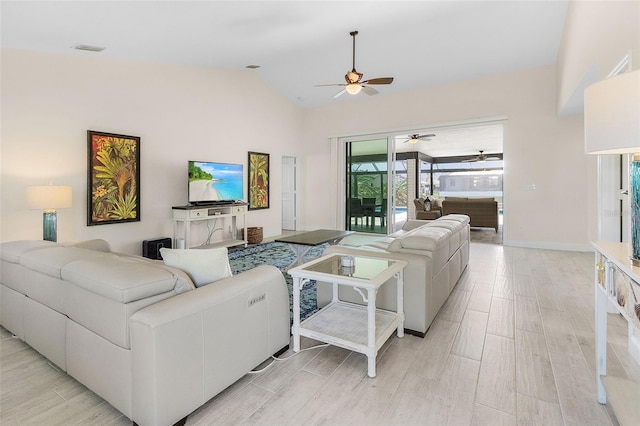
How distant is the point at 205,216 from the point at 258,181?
184 cm

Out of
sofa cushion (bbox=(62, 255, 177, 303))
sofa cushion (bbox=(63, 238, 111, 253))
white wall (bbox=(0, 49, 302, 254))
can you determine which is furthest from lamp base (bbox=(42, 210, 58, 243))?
sofa cushion (bbox=(62, 255, 177, 303))

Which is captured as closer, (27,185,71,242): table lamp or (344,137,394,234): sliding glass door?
(27,185,71,242): table lamp

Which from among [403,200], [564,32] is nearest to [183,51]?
[564,32]

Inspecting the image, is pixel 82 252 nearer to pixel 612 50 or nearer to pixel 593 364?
pixel 593 364

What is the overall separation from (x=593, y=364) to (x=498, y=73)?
18.6 feet

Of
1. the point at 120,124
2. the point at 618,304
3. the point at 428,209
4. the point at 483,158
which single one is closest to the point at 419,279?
the point at 618,304

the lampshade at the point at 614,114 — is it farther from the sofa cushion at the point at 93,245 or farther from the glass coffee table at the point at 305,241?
the sofa cushion at the point at 93,245

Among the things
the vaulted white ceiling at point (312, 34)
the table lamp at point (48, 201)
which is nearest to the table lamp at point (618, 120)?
the vaulted white ceiling at point (312, 34)

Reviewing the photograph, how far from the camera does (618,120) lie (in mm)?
1225

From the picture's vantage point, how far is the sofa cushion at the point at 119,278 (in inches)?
57.9

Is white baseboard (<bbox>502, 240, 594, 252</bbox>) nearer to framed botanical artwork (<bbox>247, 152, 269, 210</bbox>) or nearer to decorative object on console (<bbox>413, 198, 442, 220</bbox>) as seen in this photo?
decorative object on console (<bbox>413, 198, 442, 220</bbox>)

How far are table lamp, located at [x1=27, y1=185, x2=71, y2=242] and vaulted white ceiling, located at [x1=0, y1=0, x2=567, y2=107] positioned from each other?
1656mm

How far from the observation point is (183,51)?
481cm

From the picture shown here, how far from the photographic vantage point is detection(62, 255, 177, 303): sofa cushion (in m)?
1.47
